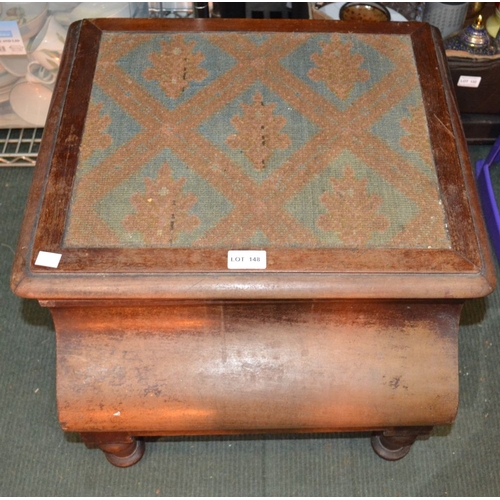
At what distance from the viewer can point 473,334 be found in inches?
60.1

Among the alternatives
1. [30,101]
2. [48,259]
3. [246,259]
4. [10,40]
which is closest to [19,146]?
[30,101]

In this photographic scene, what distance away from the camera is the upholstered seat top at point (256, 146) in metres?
1.02

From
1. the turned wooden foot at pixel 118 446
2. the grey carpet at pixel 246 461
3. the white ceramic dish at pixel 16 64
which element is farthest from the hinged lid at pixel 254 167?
the grey carpet at pixel 246 461

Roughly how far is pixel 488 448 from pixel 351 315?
597mm

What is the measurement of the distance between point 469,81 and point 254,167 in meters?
0.81

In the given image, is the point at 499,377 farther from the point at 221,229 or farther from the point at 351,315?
the point at 221,229

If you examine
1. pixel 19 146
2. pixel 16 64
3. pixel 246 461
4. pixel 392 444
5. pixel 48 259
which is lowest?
pixel 246 461

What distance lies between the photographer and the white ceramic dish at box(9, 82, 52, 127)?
1.71 meters

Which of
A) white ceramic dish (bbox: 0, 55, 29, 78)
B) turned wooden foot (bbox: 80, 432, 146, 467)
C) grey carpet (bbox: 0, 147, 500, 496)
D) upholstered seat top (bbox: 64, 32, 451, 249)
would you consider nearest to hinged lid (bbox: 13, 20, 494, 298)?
upholstered seat top (bbox: 64, 32, 451, 249)

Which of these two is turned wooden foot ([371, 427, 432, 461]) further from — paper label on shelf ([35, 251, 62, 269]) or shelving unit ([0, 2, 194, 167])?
shelving unit ([0, 2, 194, 167])

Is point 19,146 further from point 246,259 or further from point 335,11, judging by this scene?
point 246,259

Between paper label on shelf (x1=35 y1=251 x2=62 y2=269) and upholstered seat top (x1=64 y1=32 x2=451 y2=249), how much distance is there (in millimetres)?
34

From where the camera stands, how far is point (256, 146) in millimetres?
1111

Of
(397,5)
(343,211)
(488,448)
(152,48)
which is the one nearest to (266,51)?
(152,48)
